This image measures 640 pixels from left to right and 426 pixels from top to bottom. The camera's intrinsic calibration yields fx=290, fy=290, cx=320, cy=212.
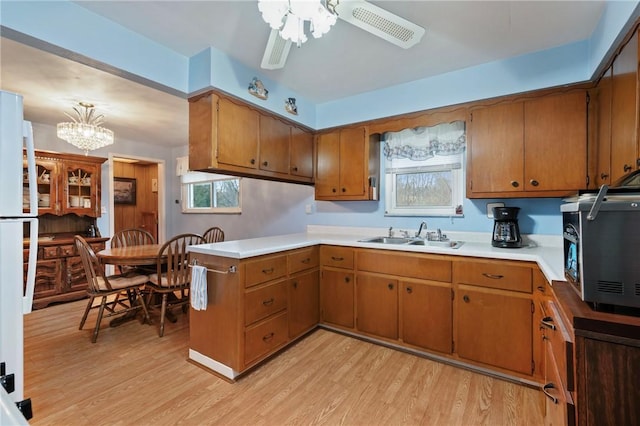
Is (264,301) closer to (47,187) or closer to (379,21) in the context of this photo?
(379,21)

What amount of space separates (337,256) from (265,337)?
94cm

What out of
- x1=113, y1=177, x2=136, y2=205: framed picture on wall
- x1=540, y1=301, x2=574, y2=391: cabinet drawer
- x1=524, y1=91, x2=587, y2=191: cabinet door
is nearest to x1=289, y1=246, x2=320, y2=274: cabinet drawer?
x1=540, y1=301, x2=574, y2=391: cabinet drawer

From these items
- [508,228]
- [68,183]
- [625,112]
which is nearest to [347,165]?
[508,228]

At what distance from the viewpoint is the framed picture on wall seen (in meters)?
5.85

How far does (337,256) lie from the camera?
2725 millimetres

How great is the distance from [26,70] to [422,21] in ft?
10.5

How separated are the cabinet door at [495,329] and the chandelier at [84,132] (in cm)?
397

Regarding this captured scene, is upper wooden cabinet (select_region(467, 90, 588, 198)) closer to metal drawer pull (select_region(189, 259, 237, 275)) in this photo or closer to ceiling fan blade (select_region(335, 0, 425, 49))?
ceiling fan blade (select_region(335, 0, 425, 49))

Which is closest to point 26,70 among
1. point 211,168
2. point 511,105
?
point 211,168

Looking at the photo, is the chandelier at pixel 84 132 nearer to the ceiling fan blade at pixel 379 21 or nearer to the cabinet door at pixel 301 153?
the cabinet door at pixel 301 153

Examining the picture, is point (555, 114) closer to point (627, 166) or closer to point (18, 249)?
point (627, 166)

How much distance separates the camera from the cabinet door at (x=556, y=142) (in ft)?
6.86

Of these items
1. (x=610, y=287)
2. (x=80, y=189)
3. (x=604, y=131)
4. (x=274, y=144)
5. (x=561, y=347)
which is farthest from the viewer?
(x=80, y=189)

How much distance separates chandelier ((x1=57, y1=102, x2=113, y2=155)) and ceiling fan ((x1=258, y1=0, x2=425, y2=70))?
2.53m
